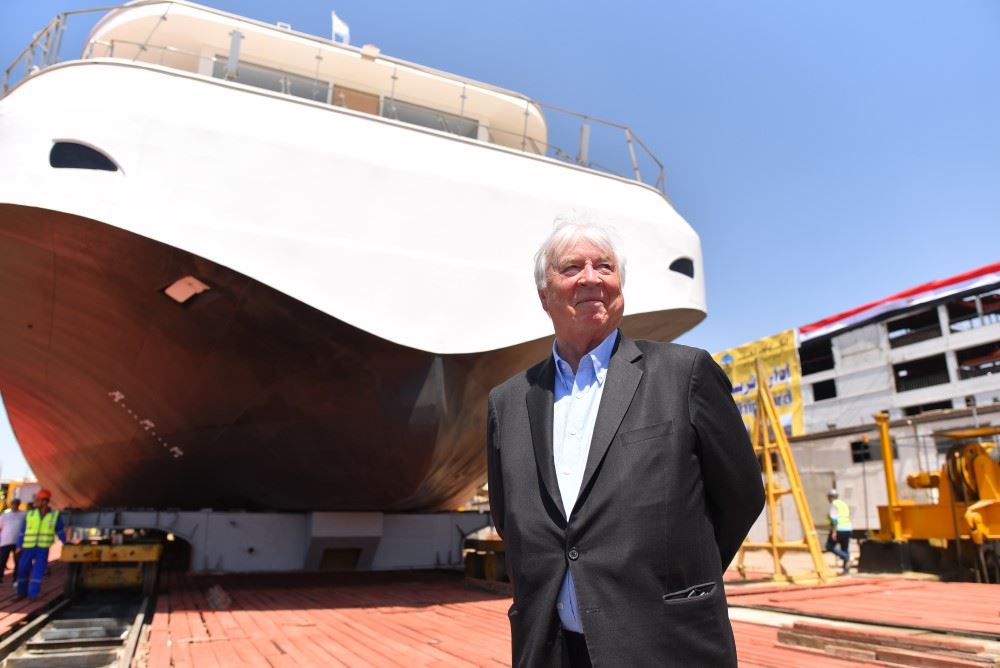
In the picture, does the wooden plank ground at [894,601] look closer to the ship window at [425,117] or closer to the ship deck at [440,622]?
the ship deck at [440,622]

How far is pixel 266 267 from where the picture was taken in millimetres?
6332

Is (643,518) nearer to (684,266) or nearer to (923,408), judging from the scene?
(684,266)

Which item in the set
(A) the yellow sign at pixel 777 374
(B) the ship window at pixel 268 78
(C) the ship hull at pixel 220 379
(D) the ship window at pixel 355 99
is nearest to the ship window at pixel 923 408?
(A) the yellow sign at pixel 777 374

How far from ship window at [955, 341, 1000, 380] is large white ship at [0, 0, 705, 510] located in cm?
3329

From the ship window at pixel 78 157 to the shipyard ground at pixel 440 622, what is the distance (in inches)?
159

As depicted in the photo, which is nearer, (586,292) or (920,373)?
(586,292)

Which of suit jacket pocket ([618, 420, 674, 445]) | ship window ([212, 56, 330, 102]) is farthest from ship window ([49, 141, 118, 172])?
suit jacket pocket ([618, 420, 674, 445])

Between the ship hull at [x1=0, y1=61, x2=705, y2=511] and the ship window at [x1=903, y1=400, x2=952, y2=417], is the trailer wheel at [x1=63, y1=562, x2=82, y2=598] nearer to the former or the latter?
the ship hull at [x1=0, y1=61, x2=705, y2=511]

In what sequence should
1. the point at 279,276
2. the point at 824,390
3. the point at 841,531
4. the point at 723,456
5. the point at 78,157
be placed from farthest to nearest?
the point at 824,390
the point at 841,531
the point at 279,276
the point at 78,157
the point at 723,456

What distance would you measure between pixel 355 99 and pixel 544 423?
9.33 meters

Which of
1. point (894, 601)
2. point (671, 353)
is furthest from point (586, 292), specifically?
point (894, 601)

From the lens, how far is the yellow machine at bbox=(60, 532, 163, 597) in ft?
24.2

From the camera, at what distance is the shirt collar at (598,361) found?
173 centimetres

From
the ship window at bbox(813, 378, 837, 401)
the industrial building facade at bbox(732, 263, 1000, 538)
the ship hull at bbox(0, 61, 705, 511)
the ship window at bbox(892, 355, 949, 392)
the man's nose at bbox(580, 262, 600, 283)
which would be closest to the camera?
the man's nose at bbox(580, 262, 600, 283)
